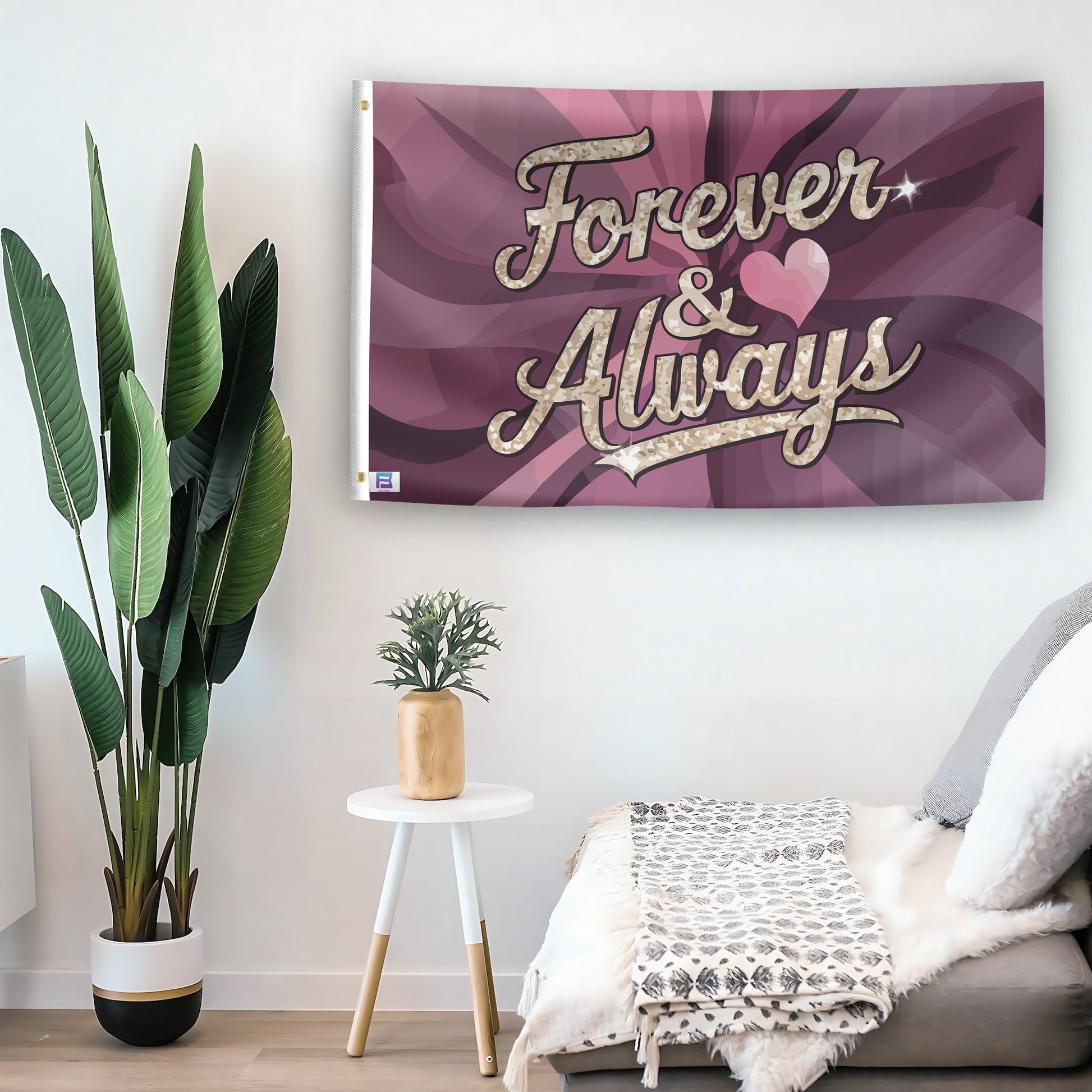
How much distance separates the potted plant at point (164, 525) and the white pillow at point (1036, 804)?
138 centimetres

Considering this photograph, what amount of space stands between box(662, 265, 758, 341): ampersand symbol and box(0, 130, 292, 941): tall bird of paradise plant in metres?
0.84

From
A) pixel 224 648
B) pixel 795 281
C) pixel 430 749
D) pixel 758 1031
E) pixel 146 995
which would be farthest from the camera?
pixel 795 281

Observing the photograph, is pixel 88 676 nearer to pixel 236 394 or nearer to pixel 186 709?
pixel 186 709

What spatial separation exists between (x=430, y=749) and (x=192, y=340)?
916mm

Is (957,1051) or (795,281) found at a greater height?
(795,281)

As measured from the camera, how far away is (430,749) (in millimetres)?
1938

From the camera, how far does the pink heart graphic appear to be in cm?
228

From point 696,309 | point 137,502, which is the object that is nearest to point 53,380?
point 137,502

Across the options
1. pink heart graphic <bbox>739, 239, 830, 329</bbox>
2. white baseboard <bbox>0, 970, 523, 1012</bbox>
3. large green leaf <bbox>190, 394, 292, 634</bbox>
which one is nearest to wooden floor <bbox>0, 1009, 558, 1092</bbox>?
white baseboard <bbox>0, 970, 523, 1012</bbox>

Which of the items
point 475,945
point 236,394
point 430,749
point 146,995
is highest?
point 236,394

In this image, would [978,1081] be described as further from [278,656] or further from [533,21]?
[533,21]

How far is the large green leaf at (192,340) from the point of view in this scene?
204 centimetres

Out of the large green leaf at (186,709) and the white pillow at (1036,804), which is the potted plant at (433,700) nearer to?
the large green leaf at (186,709)

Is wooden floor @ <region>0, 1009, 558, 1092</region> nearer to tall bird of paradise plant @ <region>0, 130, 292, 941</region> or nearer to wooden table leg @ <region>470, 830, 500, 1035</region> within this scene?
wooden table leg @ <region>470, 830, 500, 1035</region>
